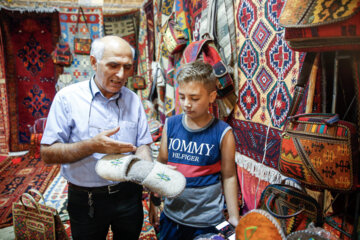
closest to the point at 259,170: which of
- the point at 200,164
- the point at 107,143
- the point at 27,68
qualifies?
the point at 200,164

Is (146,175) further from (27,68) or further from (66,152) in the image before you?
(27,68)

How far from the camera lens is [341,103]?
1.00m

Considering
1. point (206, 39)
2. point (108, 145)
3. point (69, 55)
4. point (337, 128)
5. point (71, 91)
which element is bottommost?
point (108, 145)

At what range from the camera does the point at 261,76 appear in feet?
5.46

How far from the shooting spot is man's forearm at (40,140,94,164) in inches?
42.5

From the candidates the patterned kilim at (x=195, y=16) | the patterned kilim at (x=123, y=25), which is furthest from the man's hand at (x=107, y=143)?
the patterned kilim at (x=123, y=25)

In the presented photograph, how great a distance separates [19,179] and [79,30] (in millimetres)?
3373

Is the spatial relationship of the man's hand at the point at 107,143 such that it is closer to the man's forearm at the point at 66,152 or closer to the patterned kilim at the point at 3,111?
the man's forearm at the point at 66,152

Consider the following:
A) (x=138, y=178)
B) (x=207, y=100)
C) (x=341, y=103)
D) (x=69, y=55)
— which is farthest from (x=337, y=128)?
(x=69, y=55)

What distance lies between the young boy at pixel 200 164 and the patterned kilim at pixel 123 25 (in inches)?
191

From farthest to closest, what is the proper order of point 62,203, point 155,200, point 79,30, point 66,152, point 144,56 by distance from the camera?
point 144,56, point 79,30, point 62,203, point 155,200, point 66,152

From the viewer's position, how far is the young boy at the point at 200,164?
3.93ft

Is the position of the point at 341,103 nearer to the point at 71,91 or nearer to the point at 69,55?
the point at 71,91

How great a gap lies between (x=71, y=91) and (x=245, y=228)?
1.18 meters
